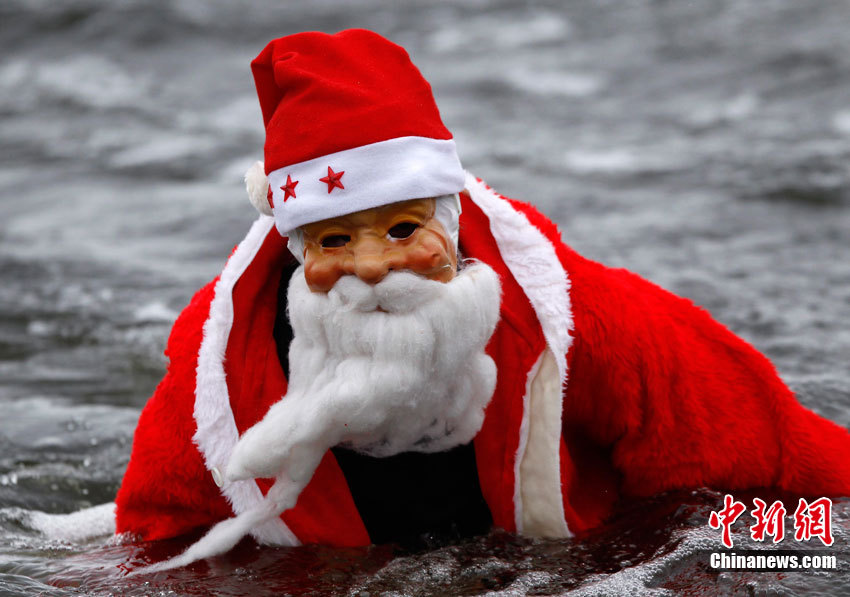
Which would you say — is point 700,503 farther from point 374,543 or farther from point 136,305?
point 136,305

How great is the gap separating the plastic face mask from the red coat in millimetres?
283

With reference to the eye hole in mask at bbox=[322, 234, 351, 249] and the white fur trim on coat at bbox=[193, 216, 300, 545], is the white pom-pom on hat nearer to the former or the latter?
the white fur trim on coat at bbox=[193, 216, 300, 545]

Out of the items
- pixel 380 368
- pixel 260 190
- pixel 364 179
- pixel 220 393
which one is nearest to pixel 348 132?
pixel 364 179

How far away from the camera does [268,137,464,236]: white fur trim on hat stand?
2666 millimetres

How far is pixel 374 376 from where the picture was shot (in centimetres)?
267

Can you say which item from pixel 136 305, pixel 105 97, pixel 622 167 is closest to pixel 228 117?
pixel 105 97

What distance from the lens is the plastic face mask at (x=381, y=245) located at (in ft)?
8.79

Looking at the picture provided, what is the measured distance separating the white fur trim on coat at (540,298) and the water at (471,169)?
183mm

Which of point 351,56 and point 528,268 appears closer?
point 351,56

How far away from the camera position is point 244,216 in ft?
25.9

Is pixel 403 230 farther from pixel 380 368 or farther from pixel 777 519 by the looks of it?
pixel 777 519

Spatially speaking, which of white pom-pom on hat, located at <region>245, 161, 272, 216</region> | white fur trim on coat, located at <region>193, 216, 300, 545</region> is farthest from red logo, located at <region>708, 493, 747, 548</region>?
white pom-pom on hat, located at <region>245, 161, 272, 216</region>

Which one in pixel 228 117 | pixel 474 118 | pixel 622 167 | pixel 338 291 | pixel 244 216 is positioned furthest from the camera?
pixel 228 117

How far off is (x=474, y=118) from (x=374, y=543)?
758 cm
